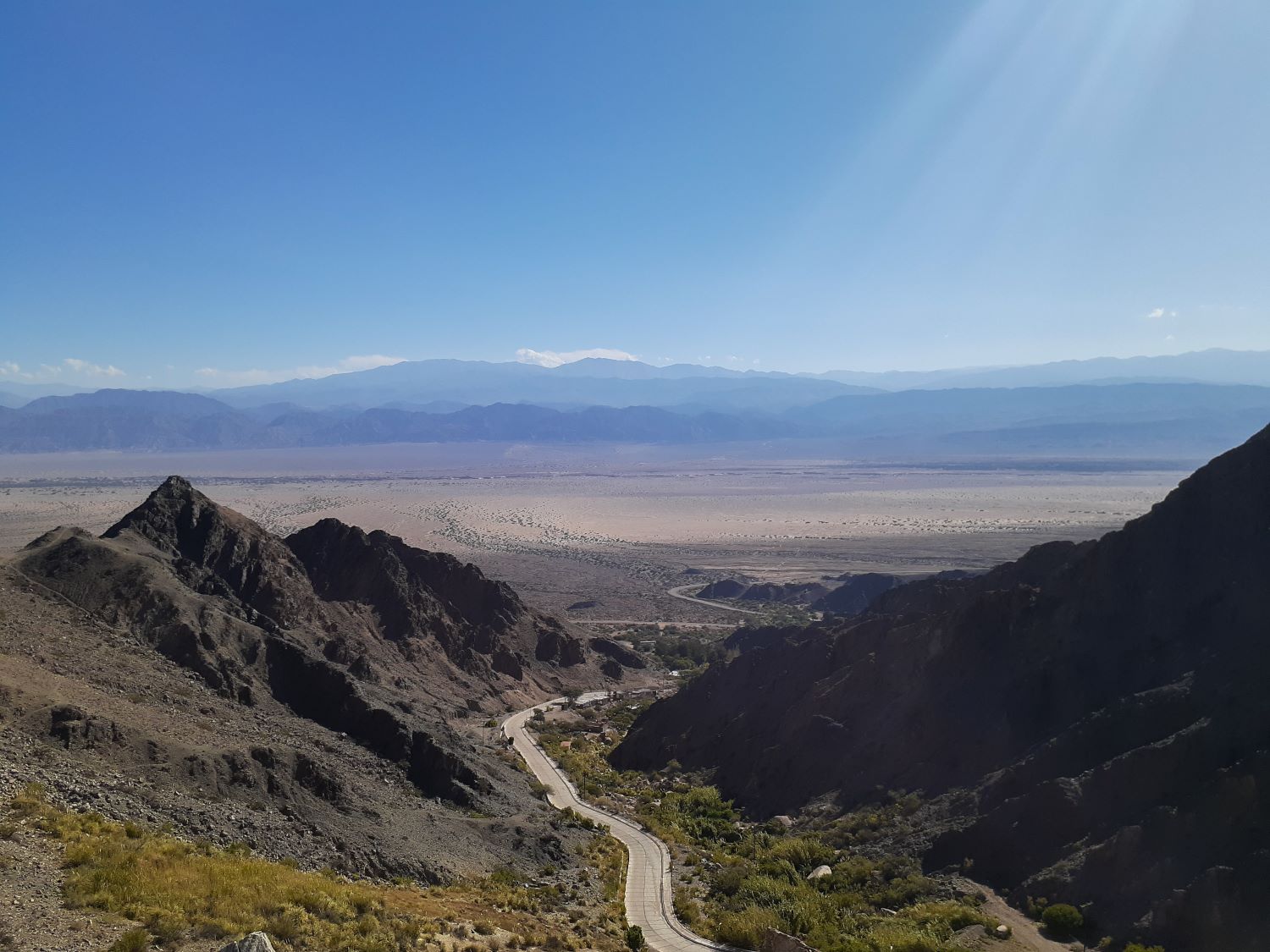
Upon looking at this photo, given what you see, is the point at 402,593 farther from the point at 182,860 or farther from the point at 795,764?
the point at 182,860

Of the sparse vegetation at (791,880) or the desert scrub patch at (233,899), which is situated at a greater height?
the desert scrub patch at (233,899)

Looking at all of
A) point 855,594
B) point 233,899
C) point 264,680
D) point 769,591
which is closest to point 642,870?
point 233,899

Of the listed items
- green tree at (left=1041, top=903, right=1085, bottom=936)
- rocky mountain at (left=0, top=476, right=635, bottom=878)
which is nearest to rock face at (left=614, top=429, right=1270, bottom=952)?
green tree at (left=1041, top=903, right=1085, bottom=936)

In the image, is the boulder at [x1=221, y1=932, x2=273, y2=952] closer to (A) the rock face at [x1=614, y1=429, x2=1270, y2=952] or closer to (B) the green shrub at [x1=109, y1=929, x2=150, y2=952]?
(B) the green shrub at [x1=109, y1=929, x2=150, y2=952]

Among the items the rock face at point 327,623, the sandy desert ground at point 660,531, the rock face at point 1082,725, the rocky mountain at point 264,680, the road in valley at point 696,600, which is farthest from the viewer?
the sandy desert ground at point 660,531

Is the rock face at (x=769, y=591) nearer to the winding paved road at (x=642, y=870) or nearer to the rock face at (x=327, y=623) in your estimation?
the rock face at (x=327, y=623)

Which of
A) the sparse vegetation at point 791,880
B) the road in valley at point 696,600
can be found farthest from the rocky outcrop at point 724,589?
the sparse vegetation at point 791,880

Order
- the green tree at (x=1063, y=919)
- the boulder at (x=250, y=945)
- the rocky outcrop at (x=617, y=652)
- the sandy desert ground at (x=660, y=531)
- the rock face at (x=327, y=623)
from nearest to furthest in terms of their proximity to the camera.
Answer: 1. the boulder at (x=250, y=945)
2. the green tree at (x=1063, y=919)
3. the rock face at (x=327, y=623)
4. the rocky outcrop at (x=617, y=652)
5. the sandy desert ground at (x=660, y=531)

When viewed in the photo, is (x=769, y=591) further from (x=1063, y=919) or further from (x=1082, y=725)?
(x=1063, y=919)
